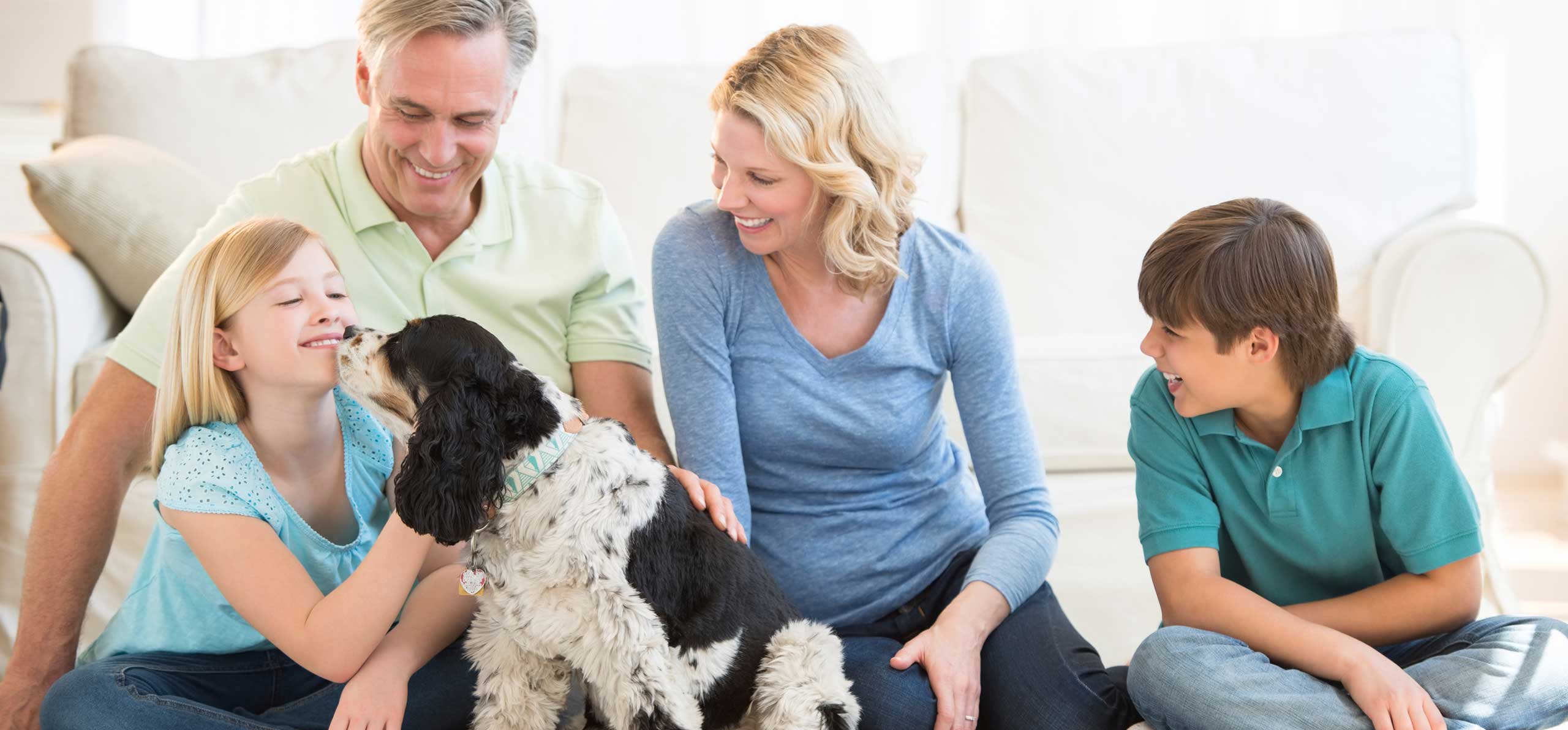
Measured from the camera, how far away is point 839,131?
78.7 inches

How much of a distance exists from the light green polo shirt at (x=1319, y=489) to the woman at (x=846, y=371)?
26 centimetres

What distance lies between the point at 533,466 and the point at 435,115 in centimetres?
86

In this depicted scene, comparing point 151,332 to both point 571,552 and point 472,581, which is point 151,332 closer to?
point 472,581

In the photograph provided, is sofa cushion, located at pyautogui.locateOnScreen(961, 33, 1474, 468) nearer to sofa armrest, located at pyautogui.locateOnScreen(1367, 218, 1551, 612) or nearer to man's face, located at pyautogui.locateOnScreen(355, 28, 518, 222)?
sofa armrest, located at pyautogui.locateOnScreen(1367, 218, 1551, 612)

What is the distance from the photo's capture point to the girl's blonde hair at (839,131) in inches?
76.6

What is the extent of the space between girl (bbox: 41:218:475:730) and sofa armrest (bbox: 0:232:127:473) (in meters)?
0.85

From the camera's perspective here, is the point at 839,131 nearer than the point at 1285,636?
No

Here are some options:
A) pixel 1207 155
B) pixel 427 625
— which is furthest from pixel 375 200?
pixel 1207 155

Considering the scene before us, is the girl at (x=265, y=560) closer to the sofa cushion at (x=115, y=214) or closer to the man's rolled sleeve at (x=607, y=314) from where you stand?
the man's rolled sleeve at (x=607, y=314)

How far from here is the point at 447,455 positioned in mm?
1511

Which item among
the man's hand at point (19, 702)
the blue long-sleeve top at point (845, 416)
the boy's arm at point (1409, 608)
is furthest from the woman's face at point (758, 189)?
the man's hand at point (19, 702)

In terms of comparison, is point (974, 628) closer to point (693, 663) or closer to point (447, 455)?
point (693, 663)

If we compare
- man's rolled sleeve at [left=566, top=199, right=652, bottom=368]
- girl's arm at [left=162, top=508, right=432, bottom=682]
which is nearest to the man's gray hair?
man's rolled sleeve at [left=566, top=199, right=652, bottom=368]

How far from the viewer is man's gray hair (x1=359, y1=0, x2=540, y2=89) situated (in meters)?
2.09
